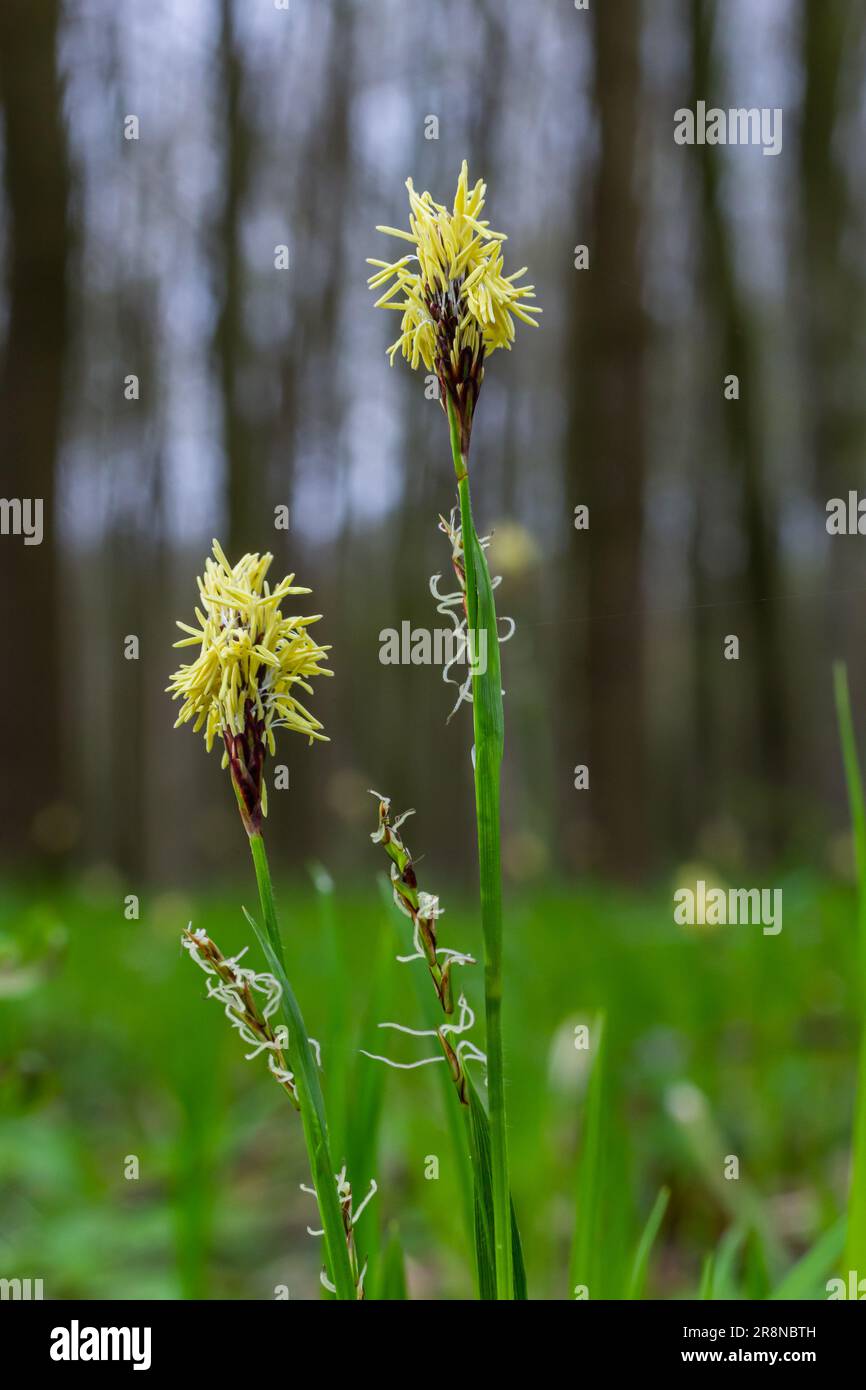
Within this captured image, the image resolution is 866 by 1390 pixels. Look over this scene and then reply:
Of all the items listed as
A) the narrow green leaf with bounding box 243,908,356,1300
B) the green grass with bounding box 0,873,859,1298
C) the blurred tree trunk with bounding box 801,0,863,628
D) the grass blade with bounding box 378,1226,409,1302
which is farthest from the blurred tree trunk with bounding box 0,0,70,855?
the narrow green leaf with bounding box 243,908,356,1300

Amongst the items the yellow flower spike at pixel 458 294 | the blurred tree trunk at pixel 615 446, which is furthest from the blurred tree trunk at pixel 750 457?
the yellow flower spike at pixel 458 294

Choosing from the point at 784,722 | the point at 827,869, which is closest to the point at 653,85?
the point at 827,869

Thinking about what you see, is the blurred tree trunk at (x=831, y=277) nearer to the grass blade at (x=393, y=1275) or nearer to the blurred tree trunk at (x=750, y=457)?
the blurred tree trunk at (x=750, y=457)

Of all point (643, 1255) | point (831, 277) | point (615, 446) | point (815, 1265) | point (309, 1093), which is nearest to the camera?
point (309, 1093)

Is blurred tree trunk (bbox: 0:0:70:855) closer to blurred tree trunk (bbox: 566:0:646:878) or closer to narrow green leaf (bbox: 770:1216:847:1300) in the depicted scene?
blurred tree trunk (bbox: 566:0:646:878)

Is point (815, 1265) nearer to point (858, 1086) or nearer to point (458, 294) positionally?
point (858, 1086)

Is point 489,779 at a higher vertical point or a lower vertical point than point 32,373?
lower

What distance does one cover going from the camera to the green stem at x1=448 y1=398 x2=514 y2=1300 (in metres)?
0.36

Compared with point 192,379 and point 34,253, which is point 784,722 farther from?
point 34,253

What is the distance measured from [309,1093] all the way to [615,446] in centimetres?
358

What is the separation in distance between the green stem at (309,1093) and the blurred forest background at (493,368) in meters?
1.67

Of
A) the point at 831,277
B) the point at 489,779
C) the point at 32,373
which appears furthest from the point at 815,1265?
the point at 831,277

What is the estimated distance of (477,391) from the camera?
0.39 meters

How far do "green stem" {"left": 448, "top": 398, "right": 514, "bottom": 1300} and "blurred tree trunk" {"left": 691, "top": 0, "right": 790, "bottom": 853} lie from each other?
15.9 ft
